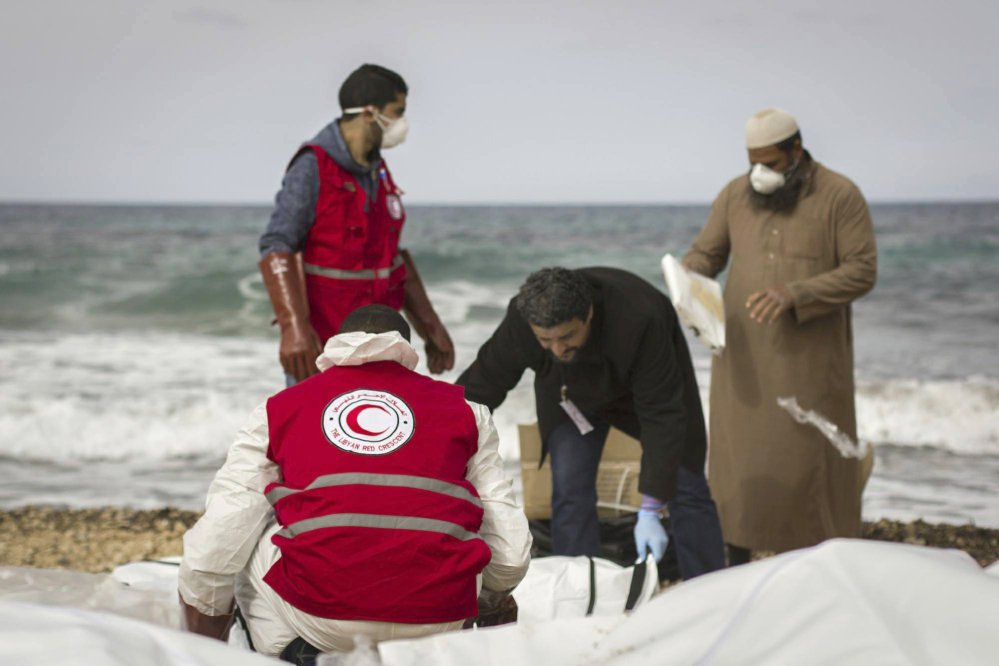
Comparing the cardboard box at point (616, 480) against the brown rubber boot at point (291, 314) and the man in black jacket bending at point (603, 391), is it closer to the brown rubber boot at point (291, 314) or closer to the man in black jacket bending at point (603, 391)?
the man in black jacket bending at point (603, 391)

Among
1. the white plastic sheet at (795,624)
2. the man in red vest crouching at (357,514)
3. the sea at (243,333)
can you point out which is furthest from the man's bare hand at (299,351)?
the sea at (243,333)

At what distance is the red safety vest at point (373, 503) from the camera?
210cm

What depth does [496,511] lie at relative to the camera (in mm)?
2316

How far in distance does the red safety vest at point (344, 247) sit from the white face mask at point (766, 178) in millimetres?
1186

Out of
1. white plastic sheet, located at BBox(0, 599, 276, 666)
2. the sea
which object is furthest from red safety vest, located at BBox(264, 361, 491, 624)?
the sea

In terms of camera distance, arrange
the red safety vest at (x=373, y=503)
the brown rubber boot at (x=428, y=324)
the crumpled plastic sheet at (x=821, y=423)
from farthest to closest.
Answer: the crumpled plastic sheet at (x=821, y=423), the brown rubber boot at (x=428, y=324), the red safety vest at (x=373, y=503)

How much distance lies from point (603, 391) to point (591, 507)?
0.38 meters

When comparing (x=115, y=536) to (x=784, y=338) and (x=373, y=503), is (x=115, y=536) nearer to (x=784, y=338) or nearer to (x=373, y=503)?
(x=784, y=338)

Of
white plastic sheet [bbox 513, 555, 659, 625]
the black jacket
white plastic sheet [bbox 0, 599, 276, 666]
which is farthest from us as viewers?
the black jacket

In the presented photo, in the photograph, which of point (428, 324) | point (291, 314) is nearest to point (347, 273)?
point (291, 314)

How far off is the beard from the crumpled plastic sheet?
64cm

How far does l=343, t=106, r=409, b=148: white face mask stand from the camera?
12.2 feet

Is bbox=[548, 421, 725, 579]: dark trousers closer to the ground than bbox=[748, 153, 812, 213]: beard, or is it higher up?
closer to the ground

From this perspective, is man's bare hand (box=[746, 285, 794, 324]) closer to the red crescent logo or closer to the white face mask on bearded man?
the white face mask on bearded man
